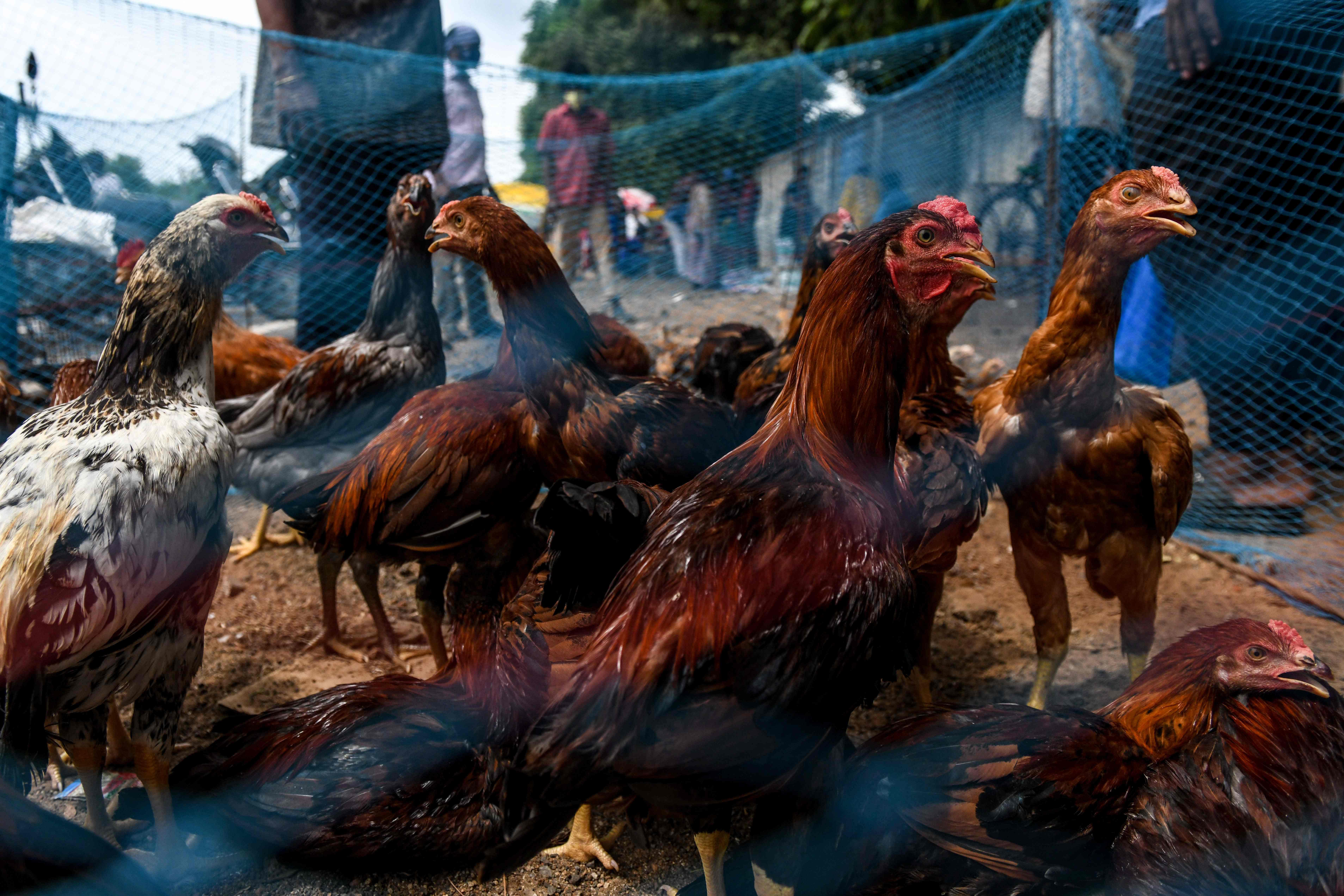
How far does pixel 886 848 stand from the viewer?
5.11ft

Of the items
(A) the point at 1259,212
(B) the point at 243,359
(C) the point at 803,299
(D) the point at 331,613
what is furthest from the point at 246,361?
(A) the point at 1259,212

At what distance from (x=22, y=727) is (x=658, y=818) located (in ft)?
4.29

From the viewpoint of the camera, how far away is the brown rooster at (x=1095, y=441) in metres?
Result: 2.07

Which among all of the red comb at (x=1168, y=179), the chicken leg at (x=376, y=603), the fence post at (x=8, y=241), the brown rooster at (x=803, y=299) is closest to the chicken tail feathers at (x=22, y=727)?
the chicken leg at (x=376, y=603)

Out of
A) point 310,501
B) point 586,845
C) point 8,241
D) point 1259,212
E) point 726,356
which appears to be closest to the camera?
point 586,845

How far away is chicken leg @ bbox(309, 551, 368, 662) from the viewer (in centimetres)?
278

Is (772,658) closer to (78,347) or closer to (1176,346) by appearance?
(1176,346)

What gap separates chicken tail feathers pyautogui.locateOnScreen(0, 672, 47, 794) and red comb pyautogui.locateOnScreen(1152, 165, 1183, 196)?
2615mm

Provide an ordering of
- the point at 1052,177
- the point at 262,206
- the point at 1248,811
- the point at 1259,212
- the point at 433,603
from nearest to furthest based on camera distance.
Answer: the point at 1248,811 → the point at 262,206 → the point at 433,603 → the point at 1259,212 → the point at 1052,177

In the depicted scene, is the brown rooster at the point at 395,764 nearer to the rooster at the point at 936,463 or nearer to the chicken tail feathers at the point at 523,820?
the chicken tail feathers at the point at 523,820

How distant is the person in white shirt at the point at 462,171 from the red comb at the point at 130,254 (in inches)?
55.9

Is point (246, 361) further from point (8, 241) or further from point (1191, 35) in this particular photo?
point (1191, 35)

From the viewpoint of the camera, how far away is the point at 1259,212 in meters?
3.66

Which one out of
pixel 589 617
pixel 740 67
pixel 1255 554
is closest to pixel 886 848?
pixel 589 617
